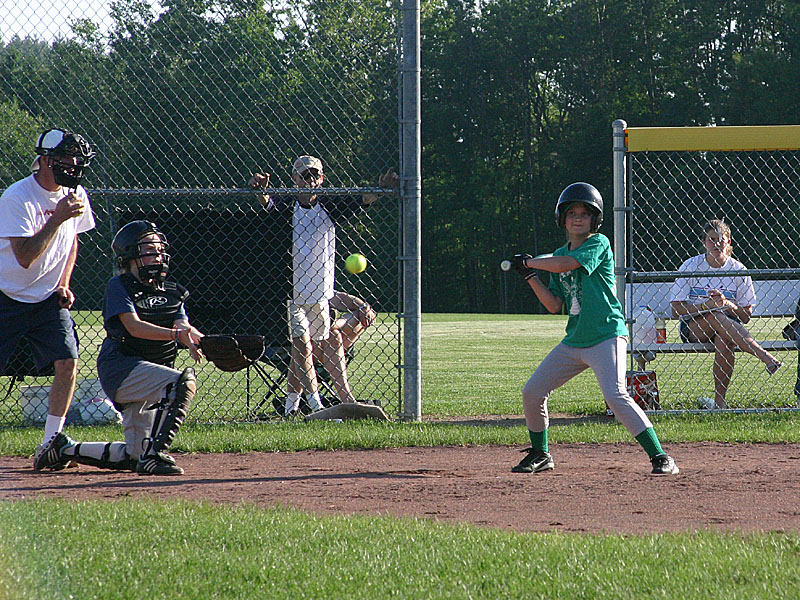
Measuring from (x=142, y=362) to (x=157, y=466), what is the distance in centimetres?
62

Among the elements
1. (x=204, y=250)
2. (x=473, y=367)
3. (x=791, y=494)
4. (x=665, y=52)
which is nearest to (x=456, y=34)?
(x=665, y=52)

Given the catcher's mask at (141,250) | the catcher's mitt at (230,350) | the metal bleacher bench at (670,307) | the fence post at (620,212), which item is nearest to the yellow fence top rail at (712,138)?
the fence post at (620,212)

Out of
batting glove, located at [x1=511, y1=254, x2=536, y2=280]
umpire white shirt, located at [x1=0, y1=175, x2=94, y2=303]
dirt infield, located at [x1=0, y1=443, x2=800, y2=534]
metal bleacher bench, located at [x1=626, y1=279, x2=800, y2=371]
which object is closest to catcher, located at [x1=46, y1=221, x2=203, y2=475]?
dirt infield, located at [x1=0, y1=443, x2=800, y2=534]

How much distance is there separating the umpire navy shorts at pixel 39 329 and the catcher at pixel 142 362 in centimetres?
27

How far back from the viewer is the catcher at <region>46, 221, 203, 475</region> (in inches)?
223

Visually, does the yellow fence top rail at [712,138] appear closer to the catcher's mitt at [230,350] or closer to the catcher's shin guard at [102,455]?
the catcher's mitt at [230,350]

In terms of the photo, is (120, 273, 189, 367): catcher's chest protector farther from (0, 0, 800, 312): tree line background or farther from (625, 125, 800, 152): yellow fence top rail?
(0, 0, 800, 312): tree line background

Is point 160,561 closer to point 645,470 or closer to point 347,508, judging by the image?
point 347,508

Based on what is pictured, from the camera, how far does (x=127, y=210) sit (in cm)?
804

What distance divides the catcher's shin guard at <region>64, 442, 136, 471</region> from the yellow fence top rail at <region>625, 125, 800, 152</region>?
15.4 ft

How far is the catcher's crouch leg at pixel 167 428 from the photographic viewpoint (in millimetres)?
5633

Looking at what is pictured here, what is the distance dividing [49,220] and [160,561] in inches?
→ 111

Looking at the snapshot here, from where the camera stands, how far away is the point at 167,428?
5.61 m

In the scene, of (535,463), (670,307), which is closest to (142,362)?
(535,463)
